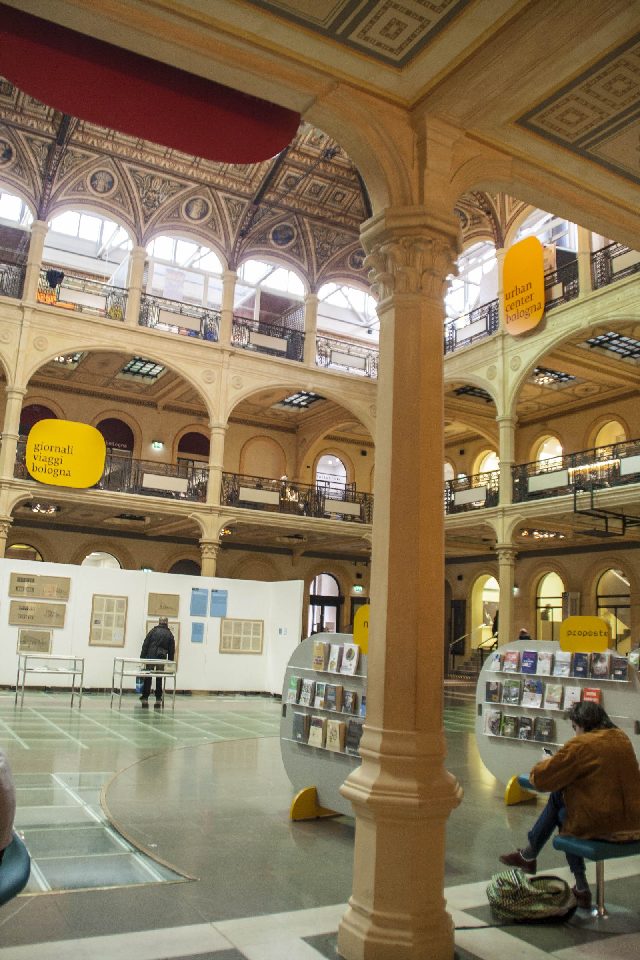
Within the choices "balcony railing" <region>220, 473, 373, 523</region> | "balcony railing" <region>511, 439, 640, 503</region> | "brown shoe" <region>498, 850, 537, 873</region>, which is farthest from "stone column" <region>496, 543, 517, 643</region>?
"brown shoe" <region>498, 850, 537, 873</region>

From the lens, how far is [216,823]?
18.9 feet

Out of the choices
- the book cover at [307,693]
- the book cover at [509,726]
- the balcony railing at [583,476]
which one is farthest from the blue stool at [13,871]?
the balcony railing at [583,476]

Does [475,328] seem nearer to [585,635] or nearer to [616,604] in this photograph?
[616,604]

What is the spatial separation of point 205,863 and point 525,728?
11.5ft

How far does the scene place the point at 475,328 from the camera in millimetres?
21469

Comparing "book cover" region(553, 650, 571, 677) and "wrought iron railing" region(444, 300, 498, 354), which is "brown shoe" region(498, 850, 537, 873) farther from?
"wrought iron railing" region(444, 300, 498, 354)

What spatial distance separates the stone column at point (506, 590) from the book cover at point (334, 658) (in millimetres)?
12746

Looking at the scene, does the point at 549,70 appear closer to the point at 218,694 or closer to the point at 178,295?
the point at 218,694

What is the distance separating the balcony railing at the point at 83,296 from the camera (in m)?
19.4

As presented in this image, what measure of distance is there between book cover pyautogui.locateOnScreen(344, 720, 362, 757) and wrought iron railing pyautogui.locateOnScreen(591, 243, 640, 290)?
13865mm

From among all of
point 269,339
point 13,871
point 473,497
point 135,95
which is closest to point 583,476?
point 473,497

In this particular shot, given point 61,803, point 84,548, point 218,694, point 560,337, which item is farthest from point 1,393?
point 61,803

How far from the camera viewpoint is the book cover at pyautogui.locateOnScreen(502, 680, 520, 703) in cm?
731

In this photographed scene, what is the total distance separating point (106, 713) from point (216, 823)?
22.5 ft
